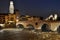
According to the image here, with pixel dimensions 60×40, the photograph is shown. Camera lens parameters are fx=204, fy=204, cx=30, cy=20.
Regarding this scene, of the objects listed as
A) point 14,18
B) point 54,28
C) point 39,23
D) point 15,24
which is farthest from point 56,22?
point 14,18

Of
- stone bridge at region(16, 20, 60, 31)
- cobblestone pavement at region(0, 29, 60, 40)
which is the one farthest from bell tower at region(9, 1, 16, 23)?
cobblestone pavement at region(0, 29, 60, 40)

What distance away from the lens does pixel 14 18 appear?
2490 inches

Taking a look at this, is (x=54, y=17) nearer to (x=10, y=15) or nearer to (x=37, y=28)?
(x=37, y=28)

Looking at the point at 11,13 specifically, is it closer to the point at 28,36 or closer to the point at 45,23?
the point at 45,23

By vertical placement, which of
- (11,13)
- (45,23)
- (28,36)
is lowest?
(28,36)

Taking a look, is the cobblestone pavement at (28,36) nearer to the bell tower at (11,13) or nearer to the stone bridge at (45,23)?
the stone bridge at (45,23)

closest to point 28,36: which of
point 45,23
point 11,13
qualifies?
point 45,23

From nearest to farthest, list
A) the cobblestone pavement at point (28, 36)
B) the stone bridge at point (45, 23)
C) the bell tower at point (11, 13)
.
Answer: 1. the cobblestone pavement at point (28, 36)
2. the stone bridge at point (45, 23)
3. the bell tower at point (11, 13)

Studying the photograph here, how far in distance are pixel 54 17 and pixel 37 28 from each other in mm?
7435

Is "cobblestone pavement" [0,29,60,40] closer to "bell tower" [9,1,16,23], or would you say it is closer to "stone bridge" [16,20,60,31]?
"stone bridge" [16,20,60,31]

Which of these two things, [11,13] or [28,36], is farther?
[11,13]

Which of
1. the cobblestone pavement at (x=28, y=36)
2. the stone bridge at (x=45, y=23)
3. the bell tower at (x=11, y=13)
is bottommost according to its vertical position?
the cobblestone pavement at (x=28, y=36)

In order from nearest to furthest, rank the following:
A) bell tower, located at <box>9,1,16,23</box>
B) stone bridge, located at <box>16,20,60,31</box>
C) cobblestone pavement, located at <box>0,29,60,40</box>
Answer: cobblestone pavement, located at <box>0,29,60,40</box> → stone bridge, located at <box>16,20,60,31</box> → bell tower, located at <box>9,1,16,23</box>

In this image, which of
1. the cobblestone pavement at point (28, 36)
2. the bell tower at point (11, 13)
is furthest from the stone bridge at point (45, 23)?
the cobblestone pavement at point (28, 36)
